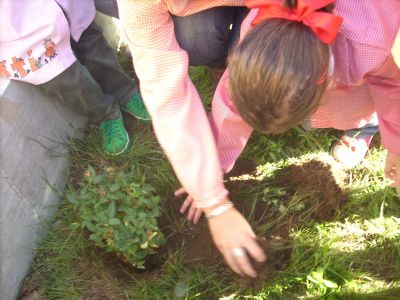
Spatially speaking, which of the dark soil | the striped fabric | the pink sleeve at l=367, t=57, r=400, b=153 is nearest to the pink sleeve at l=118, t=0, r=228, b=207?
the striped fabric

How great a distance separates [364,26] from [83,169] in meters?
1.20

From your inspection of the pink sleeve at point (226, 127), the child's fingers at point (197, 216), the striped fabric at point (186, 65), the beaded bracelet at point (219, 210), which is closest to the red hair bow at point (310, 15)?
the striped fabric at point (186, 65)

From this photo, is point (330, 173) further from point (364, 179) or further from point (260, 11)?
point (260, 11)

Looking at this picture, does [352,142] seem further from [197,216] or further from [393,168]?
[197,216]

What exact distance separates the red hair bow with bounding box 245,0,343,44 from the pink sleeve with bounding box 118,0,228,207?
0.32 metres

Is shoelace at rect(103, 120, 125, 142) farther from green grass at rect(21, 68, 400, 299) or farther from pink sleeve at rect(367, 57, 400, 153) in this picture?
pink sleeve at rect(367, 57, 400, 153)

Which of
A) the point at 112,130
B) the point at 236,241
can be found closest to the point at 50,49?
the point at 112,130

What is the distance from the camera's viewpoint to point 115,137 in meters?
1.97

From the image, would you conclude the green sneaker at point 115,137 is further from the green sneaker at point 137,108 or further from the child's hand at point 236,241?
the child's hand at point 236,241

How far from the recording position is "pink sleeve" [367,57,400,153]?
1453 mm

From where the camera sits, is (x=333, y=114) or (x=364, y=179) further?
(x=364, y=179)

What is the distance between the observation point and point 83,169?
195cm

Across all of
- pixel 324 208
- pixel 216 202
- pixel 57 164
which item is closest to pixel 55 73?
pixel 57 164

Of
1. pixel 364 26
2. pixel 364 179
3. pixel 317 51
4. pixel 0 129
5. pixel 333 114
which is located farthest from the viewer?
pixel 364 179
